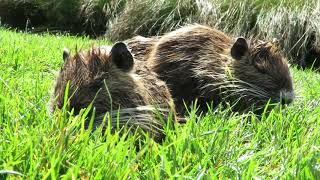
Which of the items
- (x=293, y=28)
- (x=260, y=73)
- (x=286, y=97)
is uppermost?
(x=260, y=73)

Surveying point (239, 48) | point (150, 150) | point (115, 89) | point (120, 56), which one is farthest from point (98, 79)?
point (239, 48)

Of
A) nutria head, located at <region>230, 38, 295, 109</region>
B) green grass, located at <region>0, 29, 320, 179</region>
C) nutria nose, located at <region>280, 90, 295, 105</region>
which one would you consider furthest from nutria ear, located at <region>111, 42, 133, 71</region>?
nutria nose, located at <region>280, 90, 295, 105</region>

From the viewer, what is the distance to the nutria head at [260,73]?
3377 mm

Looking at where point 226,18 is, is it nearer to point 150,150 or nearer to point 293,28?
point 293,28

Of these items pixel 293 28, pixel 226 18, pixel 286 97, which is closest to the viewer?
pixel 286 97

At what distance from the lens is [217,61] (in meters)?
3.46

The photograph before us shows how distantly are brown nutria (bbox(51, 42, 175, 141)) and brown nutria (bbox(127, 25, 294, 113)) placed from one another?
1.49 feet

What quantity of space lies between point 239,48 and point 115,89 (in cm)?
127

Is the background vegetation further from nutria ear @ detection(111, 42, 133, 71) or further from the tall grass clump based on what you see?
nutria ear @ detection(111, 42, 133, 71)

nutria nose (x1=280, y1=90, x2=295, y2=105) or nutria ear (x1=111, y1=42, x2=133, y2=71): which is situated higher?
nutria ear (x1=111, y1=42, x2=133, y2=71)

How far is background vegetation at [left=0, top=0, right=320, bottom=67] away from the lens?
8461 millimetres

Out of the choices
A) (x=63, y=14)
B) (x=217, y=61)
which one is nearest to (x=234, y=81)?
(x=217, y=61)

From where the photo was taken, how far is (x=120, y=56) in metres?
2.74

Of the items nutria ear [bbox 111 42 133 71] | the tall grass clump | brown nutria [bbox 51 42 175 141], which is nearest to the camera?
brown nutria [bbox 51 42 175 141]
